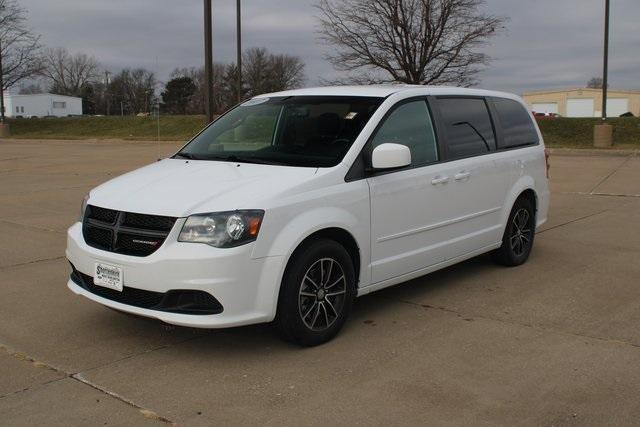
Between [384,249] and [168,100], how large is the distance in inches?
3465

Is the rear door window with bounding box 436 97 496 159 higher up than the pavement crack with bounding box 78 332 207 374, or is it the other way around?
the rear door window with bounding box 436 97 496 159

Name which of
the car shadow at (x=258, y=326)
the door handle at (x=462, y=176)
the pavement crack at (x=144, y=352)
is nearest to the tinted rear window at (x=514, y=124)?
the door handle at (x=462, y=176)

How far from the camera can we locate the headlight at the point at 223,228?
3977mm

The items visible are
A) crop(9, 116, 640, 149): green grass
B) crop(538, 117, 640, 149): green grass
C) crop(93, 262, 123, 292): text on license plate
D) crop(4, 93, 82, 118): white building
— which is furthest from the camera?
crop(4, 93, 82, 118): white building

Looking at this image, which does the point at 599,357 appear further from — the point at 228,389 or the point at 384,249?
the point at 228,389

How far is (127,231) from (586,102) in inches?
3664

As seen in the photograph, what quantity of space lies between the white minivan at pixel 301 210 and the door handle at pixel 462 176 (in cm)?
3

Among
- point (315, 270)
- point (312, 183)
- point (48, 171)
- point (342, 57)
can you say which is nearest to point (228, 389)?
point (315, 270)

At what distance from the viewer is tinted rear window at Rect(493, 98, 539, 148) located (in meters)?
6.53

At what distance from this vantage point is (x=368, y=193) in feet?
15.4

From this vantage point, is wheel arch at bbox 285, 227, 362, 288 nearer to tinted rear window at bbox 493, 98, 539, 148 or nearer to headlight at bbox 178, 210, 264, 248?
headlight at bbox 178, 210, 264, 248

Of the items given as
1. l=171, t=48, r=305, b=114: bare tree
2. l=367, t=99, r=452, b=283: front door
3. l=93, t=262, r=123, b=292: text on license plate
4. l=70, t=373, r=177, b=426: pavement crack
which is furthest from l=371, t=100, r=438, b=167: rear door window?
l=171, t=48, r=305, b=114: bare tree

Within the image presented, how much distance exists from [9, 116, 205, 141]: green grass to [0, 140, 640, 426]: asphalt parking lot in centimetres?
3134

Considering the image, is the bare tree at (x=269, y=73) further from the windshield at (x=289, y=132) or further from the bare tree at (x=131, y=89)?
the windshield at (x=289, y=132)
